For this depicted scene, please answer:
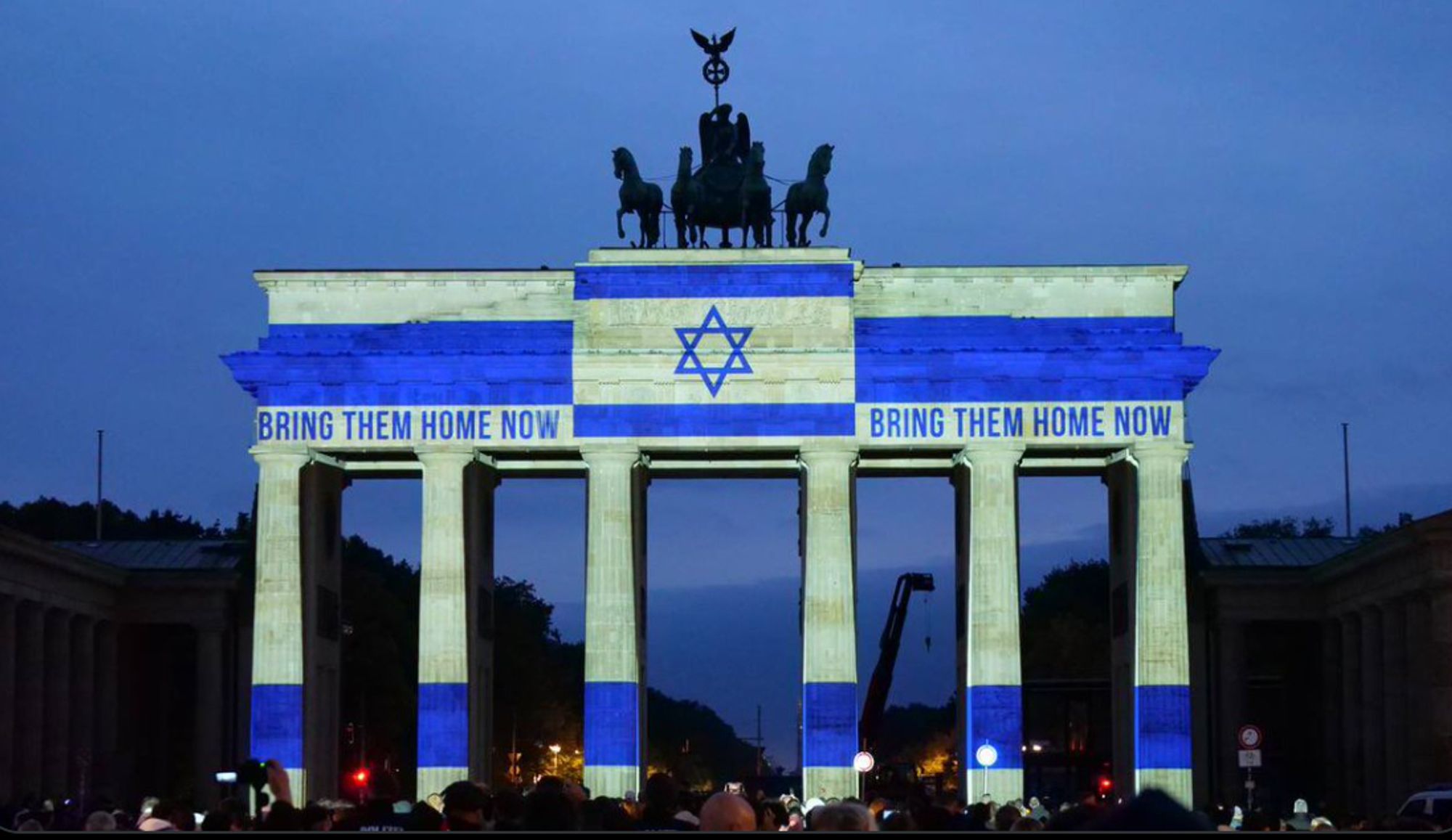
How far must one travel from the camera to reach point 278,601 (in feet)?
278

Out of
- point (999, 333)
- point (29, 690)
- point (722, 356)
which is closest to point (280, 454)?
point (29, 690)

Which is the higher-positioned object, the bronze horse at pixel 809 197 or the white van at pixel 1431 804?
the bronze horse at pixel 809 197

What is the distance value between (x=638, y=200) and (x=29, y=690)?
26.5m

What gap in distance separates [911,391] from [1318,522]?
120 metres

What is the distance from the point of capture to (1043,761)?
11156 cm

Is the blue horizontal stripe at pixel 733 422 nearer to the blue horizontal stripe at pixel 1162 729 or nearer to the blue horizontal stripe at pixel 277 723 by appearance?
the blue horizontal stripe at pixel 277 723

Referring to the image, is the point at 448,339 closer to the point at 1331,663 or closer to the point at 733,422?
the point at 733,422

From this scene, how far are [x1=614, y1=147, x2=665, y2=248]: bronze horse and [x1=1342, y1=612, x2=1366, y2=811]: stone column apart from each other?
29730 mm

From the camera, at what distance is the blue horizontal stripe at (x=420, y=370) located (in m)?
84.9

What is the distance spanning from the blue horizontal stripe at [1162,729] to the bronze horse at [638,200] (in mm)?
22019

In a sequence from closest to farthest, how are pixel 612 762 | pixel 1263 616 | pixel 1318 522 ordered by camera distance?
pixel 612 762, pixel 1263 616, pixel 1318 522

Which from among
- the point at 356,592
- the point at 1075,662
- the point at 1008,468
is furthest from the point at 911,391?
the point at 1075,662

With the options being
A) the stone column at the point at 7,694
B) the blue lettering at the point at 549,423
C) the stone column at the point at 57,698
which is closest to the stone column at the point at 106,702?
the stone column at the point at 57,698

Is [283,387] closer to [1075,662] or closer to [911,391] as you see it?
[911,391]
